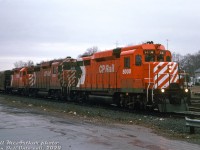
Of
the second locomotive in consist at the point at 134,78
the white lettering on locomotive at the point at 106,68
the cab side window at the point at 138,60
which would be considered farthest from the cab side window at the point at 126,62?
the white lettering on locomotive at the point at 106,68

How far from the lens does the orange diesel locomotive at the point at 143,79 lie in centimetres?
1866

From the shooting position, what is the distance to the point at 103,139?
35.1 feet

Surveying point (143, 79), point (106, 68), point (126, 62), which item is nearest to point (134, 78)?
point (143, 79)

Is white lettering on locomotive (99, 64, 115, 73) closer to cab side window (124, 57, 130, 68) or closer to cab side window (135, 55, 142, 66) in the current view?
cab side window (124, 57, 130, 68)

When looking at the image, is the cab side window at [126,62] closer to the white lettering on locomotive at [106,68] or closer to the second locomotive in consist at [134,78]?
the second locomotive in consist at [134,78]

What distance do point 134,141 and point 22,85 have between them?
3498 centimetres

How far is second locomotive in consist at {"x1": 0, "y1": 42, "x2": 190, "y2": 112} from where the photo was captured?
61.5 feet

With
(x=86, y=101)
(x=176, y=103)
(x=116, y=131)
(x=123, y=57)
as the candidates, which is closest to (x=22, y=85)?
(x=86, y=101)

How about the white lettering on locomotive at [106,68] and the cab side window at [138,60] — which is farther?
the white lettering on locomotive at [106,68]

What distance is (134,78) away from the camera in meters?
20.0

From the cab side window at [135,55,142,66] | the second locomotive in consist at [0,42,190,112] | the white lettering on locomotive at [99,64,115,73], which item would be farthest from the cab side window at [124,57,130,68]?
the white lettering on locomotive at [99,64,115,73]

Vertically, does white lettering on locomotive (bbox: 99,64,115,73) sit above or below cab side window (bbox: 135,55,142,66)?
below

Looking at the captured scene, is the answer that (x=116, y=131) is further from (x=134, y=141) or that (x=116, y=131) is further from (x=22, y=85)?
(x=22, y=85)

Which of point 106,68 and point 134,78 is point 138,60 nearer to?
point 134,78
